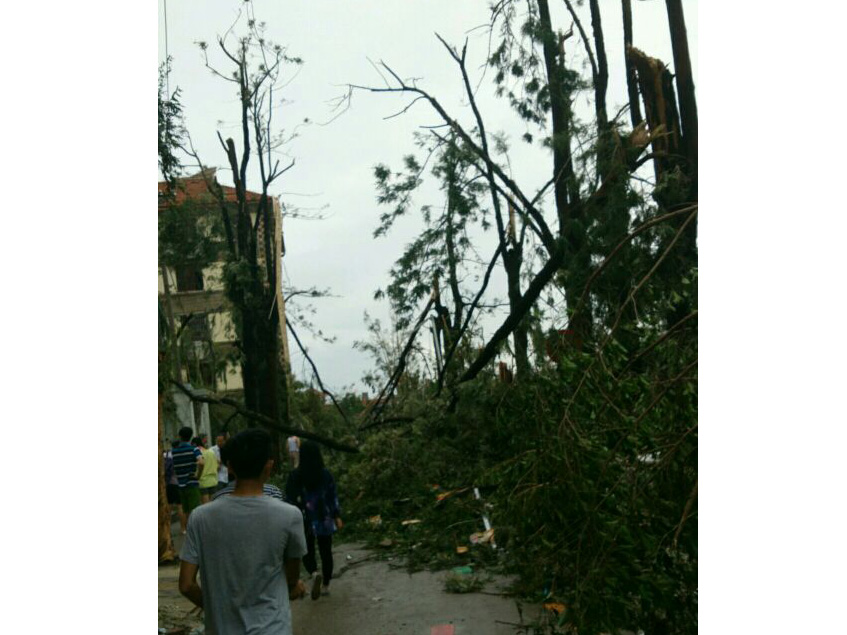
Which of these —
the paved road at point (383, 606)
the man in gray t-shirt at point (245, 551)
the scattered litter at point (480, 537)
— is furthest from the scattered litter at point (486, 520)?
the man in gray t-shirt at point (245, 551)

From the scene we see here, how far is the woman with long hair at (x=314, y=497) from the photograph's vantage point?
192 inches

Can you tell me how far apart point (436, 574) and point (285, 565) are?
8.83ft

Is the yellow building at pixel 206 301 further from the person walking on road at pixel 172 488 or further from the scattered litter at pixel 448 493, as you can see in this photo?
the scattered litter at pixel 448 493

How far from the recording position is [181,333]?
4.80 m

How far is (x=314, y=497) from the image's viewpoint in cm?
491

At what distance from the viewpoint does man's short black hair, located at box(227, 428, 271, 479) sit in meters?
2.48

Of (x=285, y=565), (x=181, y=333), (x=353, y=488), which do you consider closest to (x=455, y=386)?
(x=353, y=488)

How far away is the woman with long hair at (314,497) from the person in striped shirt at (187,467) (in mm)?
1003

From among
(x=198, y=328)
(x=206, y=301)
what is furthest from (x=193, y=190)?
(x=198, y=328)

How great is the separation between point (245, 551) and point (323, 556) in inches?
103

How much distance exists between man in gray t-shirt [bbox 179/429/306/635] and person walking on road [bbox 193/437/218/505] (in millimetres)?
3108

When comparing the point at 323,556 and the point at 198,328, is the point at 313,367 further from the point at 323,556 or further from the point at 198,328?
the point at 323,556
